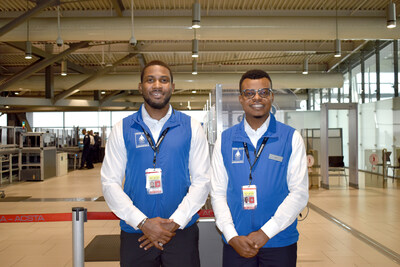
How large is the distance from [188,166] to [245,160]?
1.06 feet

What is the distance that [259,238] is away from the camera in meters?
1.73

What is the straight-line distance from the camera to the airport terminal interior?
4395mm

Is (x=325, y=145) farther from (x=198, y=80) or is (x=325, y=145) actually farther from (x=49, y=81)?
(x=49, y=81)

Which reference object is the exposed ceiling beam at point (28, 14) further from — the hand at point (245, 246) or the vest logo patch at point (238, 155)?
the hand at point (245, 246)

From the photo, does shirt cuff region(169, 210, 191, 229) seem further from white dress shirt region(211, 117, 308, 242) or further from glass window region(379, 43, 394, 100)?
glass window region(379, 43, 394, 100)

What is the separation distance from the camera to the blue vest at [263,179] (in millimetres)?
1820

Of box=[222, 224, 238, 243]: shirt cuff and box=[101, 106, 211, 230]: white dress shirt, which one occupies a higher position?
box=[101, 106, 211, 230]: white dress shirt

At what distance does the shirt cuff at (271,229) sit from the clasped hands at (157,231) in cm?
43

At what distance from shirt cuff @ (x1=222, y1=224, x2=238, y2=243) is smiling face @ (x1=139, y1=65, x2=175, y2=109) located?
2.35ft

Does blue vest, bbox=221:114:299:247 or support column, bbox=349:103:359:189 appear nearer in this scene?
→ blue vest, bbox=221:114:299:247

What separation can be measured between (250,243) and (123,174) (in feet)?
2.53

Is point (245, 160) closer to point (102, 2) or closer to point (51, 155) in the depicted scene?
point (102, 2)

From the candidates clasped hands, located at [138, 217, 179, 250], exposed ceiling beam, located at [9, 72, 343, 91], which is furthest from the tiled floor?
exposed ceiling beam, located at [9, 72, 343, 91]

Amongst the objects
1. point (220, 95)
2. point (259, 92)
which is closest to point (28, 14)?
point (220, 95)
